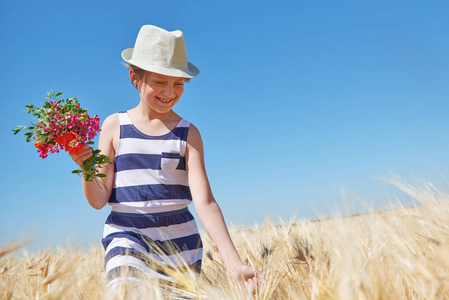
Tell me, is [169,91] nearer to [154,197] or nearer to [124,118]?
[124,118]

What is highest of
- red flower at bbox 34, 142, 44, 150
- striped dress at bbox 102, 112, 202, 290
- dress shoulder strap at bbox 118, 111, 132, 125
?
dress shoulder strap at bbox 118, 111, 132, 125

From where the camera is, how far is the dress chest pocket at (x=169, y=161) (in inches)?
80.8

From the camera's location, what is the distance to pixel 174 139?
210cm

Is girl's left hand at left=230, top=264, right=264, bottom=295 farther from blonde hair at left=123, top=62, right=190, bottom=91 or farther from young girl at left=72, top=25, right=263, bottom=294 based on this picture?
blonde hair at left=123, top=62, right=190, bottom=91

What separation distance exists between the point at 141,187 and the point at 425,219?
49.6 inches

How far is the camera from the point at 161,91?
2.00m

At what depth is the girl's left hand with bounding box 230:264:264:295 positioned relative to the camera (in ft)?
5.17

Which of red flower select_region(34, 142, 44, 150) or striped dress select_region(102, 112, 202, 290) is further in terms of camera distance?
striped dress select_region(102, 112, 202, 290)

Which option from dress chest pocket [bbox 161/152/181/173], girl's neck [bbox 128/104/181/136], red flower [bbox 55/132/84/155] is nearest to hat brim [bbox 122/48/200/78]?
girl's neck [bbox 128/104/181/136]

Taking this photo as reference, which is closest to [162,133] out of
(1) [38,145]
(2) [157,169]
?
(2) [157,169]

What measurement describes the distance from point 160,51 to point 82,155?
0.70 m

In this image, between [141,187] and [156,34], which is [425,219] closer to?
[141,187]

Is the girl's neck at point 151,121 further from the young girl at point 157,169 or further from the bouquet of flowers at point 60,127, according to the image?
the bouquet of flowers at point 60,127

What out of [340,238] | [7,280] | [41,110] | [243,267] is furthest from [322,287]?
[7,280]
